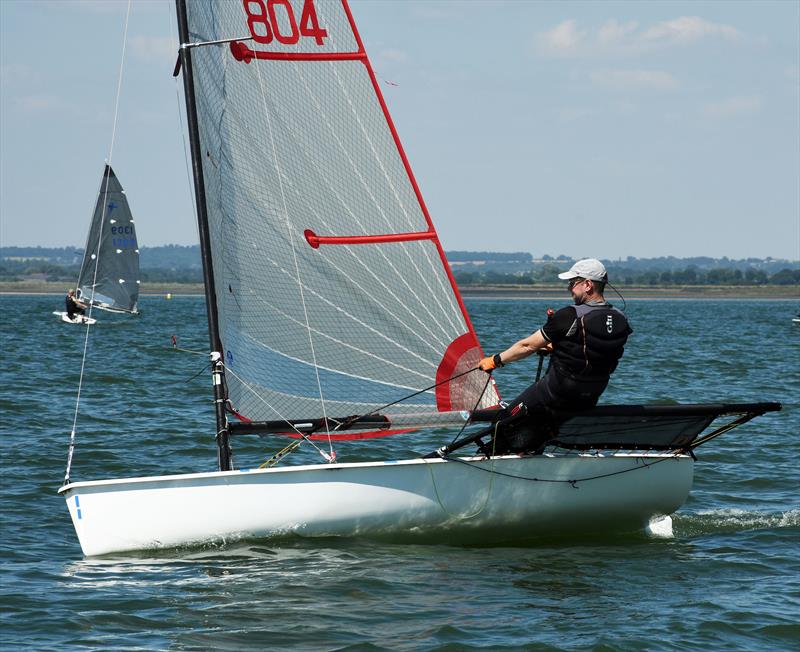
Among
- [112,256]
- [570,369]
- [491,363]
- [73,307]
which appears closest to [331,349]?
[491,363]

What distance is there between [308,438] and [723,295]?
470ft

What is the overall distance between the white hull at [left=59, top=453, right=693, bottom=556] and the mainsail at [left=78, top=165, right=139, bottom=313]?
3364cm

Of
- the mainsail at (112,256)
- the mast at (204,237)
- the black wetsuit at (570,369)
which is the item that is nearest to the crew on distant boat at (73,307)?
the mainsail at (112,256)

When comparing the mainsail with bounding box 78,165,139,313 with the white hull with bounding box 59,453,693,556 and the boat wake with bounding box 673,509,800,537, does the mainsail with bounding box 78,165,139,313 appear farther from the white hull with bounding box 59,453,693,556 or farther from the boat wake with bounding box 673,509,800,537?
the white hull with bounding box 59,453,693,556

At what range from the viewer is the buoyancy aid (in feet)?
26.2

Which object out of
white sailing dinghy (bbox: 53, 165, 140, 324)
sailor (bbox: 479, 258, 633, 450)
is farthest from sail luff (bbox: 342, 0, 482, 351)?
white sailing dinghy (bbox: 53, 165, 140, 324)

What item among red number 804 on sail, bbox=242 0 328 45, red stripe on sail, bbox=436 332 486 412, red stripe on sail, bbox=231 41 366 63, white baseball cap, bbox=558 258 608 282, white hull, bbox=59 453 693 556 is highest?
red number 804 on sail, bbox=242 0 328 45

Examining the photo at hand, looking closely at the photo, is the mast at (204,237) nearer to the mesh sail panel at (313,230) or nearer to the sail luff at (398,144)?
the mesh sail panel at (313,230)

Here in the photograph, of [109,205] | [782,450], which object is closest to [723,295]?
[109,205]

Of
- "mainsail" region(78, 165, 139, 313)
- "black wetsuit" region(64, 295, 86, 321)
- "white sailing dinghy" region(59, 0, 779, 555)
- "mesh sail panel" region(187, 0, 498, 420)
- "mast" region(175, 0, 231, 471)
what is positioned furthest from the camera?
"black wetsuit" region(64, 295, 86, 321)

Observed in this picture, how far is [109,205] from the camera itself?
41344 mm

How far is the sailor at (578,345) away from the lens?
7977mm

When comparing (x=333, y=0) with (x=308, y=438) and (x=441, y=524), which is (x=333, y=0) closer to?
(x=308, y=438)

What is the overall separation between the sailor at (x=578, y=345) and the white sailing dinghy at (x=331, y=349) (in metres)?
0.28
